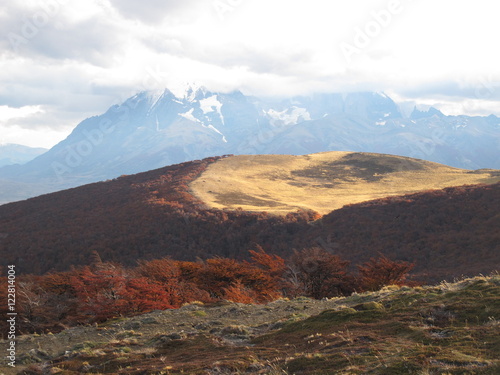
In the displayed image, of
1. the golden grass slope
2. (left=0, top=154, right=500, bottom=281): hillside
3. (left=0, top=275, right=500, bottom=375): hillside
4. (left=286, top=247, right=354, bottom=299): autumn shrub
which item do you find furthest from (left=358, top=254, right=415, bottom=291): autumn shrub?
the golden grass slope

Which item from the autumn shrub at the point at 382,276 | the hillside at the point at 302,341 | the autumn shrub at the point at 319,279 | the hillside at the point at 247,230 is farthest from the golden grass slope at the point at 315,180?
the hillside at the point at 302,341

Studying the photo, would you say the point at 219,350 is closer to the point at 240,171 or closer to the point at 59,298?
the point at 59,298

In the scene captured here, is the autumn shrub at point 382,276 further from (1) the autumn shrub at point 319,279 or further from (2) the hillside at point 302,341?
(2) the hillside at point 302,341

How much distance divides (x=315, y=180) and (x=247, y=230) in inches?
1189

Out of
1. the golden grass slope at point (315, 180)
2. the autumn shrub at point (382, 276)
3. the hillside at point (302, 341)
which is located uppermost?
the golden grass slope at point (315, 180)

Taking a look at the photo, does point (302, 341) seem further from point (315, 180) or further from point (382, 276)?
point (315, 180)

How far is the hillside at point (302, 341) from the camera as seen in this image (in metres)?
5.92

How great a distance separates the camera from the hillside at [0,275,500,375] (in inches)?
233

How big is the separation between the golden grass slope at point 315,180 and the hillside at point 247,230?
2.55 m

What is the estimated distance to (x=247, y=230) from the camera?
41469mm

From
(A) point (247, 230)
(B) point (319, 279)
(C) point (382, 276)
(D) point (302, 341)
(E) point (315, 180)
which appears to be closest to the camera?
(D) point (302, 341)

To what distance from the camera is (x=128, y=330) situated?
38.2 ft

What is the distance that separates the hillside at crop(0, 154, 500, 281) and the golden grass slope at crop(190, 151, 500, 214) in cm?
255

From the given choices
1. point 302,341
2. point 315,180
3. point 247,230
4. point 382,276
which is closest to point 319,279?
point 382,276
